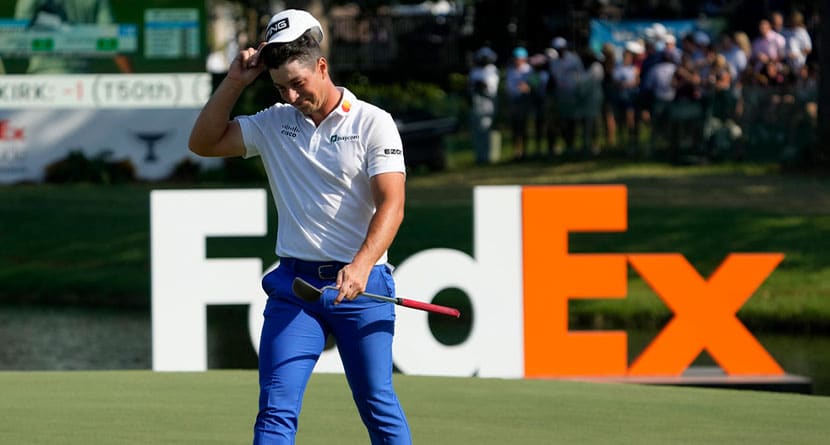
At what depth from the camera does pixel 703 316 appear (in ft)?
38.5

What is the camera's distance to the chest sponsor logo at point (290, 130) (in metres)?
6.25

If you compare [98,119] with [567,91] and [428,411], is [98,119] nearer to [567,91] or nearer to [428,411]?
[567,91]

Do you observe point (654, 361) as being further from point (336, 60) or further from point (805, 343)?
point (336, 60)

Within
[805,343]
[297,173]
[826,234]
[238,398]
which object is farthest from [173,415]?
[826,234]

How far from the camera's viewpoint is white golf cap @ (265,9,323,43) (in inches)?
238

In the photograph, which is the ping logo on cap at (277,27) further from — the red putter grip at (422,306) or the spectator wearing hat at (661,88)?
the spectator wearing hat at (661,88)

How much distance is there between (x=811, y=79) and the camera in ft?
76.1

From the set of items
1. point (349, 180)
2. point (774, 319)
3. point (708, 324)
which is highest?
point (349, 180)

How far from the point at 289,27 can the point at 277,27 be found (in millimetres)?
53

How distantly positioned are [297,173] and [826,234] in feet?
47.5

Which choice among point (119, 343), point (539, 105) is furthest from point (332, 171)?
point (539, 105)

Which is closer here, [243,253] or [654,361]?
[654,361]

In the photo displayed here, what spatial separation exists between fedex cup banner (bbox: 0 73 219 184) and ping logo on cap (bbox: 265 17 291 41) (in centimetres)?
2054

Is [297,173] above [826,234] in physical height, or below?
above
